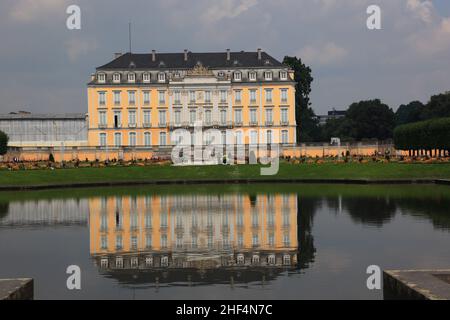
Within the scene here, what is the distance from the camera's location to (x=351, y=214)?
21.6 metres

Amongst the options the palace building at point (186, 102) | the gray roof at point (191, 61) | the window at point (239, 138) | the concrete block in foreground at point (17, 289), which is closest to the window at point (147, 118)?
the palace building at point (186, 102)

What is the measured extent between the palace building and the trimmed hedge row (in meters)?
14.2

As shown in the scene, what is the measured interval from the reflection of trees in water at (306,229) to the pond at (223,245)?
0.14 feet

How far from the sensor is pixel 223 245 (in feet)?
51.3

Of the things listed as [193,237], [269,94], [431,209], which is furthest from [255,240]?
[269,94]

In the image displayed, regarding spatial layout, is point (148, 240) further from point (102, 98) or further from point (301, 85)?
point (301, 85)

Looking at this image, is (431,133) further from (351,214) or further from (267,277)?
(267,277)

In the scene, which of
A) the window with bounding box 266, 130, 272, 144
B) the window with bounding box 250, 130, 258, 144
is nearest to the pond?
the window with bounding box 266, 130, 272, 144

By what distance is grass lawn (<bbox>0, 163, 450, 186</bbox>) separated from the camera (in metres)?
42.2

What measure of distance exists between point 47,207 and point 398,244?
1631 cm

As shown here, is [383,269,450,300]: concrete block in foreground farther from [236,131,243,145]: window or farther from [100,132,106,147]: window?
[100,132,106,147]: window

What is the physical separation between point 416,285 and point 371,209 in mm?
13601
